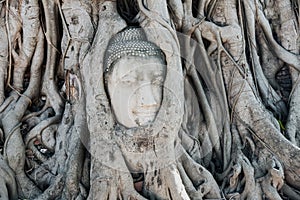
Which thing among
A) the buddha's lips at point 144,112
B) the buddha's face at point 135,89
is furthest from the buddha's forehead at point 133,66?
the buddha's lips at point 144,112

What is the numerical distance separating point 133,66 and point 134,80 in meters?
0.09

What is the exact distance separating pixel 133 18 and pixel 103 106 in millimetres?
771

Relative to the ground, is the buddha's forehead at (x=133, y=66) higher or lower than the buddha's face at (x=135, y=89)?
higher

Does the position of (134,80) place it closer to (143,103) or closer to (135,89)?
(135,89)

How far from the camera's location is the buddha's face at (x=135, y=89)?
123 inches

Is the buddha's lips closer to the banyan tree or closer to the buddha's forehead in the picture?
the banyan tree

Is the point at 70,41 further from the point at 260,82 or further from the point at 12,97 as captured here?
the point at 260,82

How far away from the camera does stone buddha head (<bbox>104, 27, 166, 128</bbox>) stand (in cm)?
312

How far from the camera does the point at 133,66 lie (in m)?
3.15

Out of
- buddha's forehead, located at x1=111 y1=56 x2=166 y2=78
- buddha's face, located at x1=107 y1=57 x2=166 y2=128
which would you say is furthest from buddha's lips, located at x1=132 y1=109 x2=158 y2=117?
buddha's forehead, located at x1=111 y1=56 x2=166 y2=78

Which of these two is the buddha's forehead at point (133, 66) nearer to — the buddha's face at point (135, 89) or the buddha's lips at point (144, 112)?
the buddha's face at point (135, 89)

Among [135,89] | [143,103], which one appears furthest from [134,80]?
[143,103]

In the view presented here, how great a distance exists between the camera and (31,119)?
11.8 ft

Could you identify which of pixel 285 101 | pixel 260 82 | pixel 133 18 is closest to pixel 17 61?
pixel 133 18
